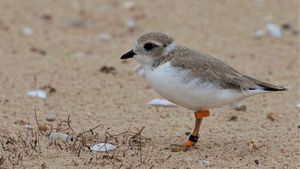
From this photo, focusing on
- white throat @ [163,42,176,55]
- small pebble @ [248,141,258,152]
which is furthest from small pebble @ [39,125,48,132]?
small pebble @ [248,141,258,152]

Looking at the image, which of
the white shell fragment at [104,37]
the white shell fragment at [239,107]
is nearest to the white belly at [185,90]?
the white shell fragment at [239,107]

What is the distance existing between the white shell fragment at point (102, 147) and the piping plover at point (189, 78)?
57 centimetres

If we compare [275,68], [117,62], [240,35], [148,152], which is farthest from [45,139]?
[240,35]

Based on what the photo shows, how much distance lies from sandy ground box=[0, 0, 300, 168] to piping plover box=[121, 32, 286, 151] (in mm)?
449

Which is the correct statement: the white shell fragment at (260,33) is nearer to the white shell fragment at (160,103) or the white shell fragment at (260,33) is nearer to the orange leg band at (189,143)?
the white shell fragment at (160,103)

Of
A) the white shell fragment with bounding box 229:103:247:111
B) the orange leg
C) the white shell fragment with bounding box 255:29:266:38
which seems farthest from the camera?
the white shell fragment with bounding box 255:29:266:38

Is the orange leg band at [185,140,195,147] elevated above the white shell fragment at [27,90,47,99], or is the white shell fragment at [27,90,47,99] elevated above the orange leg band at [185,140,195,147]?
the white shell fragment at [27,90,47,99]

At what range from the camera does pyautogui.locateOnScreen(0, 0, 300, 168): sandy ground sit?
5.72m

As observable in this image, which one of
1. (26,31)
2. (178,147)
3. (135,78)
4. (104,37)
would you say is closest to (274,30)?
(104,37)

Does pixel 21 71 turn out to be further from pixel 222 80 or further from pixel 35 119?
pixel 222 80

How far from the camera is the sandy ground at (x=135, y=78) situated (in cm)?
572

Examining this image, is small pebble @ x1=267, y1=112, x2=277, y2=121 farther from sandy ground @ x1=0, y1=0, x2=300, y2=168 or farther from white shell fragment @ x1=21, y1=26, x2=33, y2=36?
white shell fragment @ x1=21, y1=26, x2=33, y2=36

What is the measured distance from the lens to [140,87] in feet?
27.4

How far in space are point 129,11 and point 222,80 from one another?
5.83 m
